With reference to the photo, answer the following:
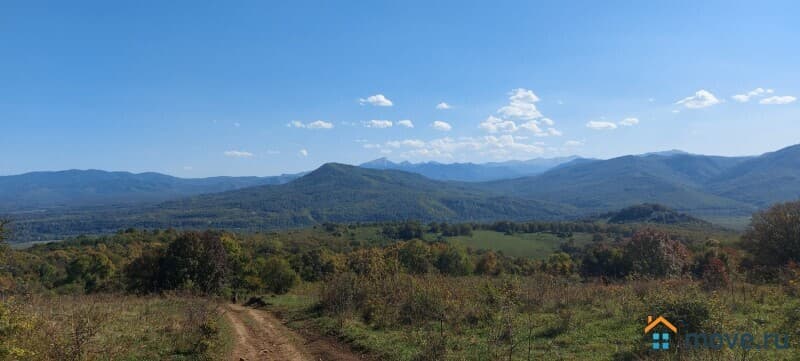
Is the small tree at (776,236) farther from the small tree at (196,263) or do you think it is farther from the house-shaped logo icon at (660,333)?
the small tree at (196,263)

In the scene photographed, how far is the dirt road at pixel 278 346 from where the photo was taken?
11.0m

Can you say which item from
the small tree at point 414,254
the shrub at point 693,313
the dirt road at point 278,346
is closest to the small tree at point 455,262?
the small tree at point 414,254

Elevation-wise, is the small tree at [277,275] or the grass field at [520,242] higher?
the small tree at [277,275]

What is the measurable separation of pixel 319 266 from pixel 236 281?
14964 mm

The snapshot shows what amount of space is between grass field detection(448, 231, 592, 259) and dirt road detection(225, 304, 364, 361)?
86.3m

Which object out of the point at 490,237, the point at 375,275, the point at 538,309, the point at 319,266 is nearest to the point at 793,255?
the point at 538,309

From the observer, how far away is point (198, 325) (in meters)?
12.2

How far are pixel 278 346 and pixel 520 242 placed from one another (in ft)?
357

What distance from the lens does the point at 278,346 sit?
1237cm

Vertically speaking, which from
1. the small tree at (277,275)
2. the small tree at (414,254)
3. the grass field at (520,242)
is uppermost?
the small tree at (277,275)

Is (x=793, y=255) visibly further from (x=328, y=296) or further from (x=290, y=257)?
(x=290, y=257)

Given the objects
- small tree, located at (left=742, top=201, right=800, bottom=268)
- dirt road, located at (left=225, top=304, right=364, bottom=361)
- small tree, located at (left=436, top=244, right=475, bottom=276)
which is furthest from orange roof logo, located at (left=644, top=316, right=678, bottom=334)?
small tree, located at (left=436, top=244, right=475, bottom=276)

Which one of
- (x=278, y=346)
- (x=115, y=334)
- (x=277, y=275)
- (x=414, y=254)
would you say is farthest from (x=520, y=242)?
(x=115, y=334)

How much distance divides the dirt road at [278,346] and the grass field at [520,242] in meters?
86.3
